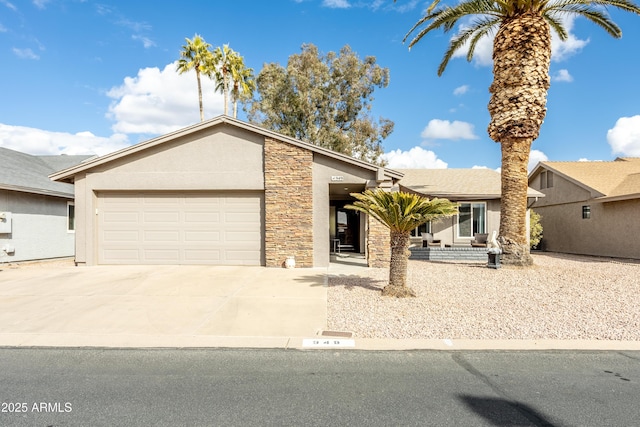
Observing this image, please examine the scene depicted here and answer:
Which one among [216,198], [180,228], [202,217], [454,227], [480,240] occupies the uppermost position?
[216,198]

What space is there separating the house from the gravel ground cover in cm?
275

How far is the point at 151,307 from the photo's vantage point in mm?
6836

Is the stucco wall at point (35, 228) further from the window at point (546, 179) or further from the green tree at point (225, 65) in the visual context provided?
the window at point (546, 179)

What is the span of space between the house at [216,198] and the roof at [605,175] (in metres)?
11.8

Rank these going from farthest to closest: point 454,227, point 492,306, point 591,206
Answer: point 591,206 → point 454,227 → point 492,306

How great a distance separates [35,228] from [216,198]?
8.16 meters

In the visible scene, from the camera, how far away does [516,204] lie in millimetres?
11922

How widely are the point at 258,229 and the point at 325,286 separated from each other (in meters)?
4.22

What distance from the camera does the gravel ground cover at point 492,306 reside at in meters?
5.52

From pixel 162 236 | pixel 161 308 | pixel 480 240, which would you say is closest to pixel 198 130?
pixel 162 236

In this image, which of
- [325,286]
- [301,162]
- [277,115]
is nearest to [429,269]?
[325,286]

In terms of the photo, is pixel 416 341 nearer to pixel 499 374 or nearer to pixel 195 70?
pixel 499 374

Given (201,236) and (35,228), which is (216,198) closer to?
(201,236)

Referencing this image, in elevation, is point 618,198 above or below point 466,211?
above
